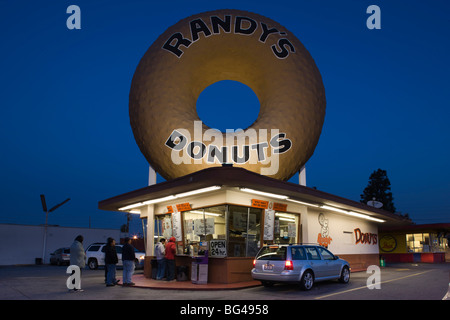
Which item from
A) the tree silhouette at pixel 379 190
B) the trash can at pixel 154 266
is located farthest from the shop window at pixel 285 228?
the tree silhouette at pixel 379 190

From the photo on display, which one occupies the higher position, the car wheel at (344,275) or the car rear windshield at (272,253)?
the car rear windshield at (272,253)

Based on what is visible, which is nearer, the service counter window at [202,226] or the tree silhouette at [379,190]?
the service counter window at [202,226]

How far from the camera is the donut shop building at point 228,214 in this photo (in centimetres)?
1379

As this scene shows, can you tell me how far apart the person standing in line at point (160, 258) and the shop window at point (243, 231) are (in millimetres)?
2953

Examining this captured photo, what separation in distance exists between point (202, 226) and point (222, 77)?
6399 millimetres

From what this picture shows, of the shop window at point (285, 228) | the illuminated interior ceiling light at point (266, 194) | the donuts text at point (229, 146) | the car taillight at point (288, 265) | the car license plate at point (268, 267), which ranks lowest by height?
the car license plate at point (268, 267)

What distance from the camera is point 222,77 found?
16.8 metres

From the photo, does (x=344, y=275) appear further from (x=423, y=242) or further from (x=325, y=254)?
(x=423, y=242)

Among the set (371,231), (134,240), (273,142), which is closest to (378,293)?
(273,142)

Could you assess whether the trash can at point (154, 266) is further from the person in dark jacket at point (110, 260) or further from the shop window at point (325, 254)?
the shop window at point (325, 254)

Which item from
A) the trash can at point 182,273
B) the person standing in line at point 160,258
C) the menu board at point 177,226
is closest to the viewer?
the trash can at point 182,273

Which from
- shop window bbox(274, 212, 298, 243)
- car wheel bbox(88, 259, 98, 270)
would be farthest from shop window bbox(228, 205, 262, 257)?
car wheel bbox(88, 259, 98, 270)

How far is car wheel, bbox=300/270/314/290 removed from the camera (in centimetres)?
1204

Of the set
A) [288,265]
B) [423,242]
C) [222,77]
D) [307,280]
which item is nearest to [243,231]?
[288,265]
